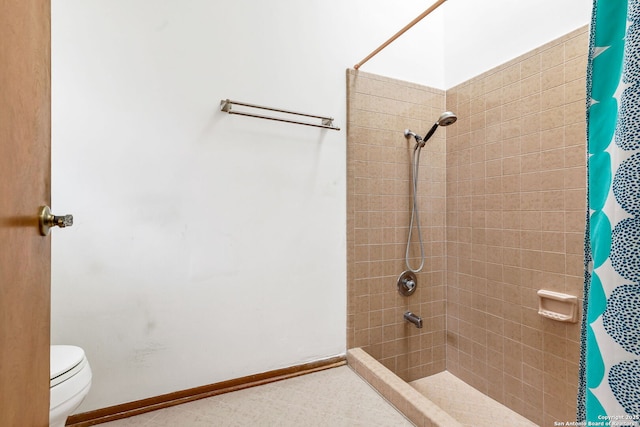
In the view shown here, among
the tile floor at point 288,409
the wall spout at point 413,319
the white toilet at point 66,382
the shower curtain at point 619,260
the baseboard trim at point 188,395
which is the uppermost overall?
the shower curtain at point 619,260

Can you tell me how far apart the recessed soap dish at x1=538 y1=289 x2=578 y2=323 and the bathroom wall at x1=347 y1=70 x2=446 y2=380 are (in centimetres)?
61

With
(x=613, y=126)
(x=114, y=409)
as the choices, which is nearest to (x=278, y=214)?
(x=114, y=409)

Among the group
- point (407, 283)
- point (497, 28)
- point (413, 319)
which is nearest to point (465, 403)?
point (413, 319)

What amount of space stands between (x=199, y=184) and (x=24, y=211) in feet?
2.89

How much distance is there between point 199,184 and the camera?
139cm

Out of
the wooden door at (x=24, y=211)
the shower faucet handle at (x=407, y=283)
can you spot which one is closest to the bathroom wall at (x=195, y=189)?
the shower faucet handle at (x=407, y=283)

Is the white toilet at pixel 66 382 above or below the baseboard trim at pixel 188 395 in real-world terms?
above

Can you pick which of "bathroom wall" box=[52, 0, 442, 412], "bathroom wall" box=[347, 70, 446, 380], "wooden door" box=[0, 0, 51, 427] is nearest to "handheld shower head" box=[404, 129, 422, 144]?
"bathroom wall" box=[347, 70, 446, 380]

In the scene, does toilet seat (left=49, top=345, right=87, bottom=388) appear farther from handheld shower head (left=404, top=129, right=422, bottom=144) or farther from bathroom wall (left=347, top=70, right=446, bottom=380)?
handheld shower head (left=404, top=129, right=422, bottom=144)

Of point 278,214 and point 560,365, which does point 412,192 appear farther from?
point 560,365

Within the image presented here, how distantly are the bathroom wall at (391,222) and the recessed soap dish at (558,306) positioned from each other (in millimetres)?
613

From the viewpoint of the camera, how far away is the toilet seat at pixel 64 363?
0.92m

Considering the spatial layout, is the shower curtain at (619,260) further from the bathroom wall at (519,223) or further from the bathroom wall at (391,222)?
the bathroom wall at (391,222)

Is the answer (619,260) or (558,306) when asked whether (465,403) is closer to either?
(558,306)
